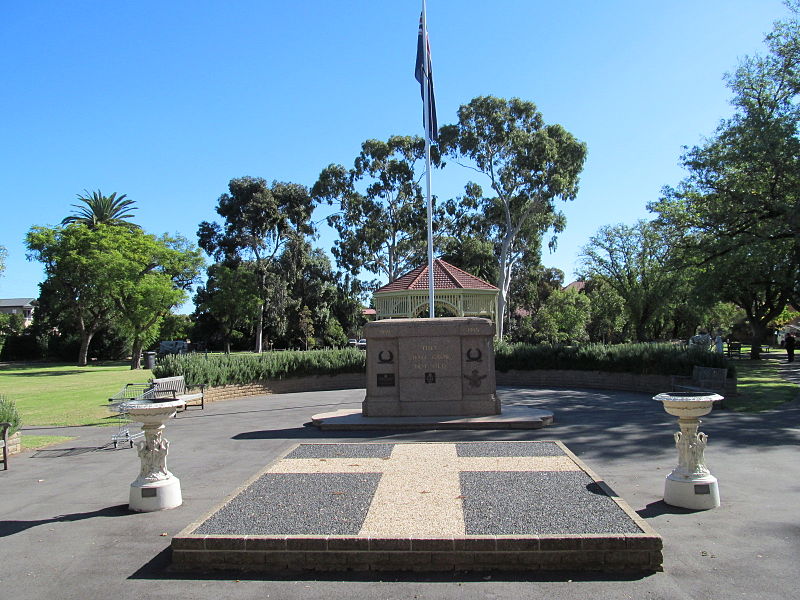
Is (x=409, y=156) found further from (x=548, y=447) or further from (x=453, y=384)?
(x=548, y=447)

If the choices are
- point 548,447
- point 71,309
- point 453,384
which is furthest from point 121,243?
point 548,447

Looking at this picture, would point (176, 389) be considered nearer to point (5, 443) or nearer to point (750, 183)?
point (5, 443)

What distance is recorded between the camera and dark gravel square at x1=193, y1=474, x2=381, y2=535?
5.58 metres

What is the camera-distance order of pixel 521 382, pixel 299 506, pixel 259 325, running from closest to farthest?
pixel 299 506 < pixel 521 382 < pixel 259 325

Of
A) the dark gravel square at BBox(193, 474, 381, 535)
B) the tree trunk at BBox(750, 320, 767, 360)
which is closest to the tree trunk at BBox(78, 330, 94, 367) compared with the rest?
the dark gravel square at BBox(193, 474, 381, 535)

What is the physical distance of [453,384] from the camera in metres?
13.1

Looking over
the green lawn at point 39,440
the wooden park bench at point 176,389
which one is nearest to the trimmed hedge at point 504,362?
the wooden park bench at point 176,389

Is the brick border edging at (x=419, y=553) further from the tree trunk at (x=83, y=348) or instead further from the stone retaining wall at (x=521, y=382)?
the tree trunk at (x=83, y=348)

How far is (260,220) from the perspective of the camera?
161 feet

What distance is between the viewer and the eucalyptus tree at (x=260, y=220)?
1917 inches

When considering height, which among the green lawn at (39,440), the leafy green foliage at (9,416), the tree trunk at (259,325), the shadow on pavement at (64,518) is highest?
the tree trunk at (259,325)

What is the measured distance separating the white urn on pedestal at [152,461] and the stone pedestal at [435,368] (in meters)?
6.56

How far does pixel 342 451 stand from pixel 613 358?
13.8 metres

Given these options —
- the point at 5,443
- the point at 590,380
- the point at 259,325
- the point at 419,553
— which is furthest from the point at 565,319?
the point at 419,553
